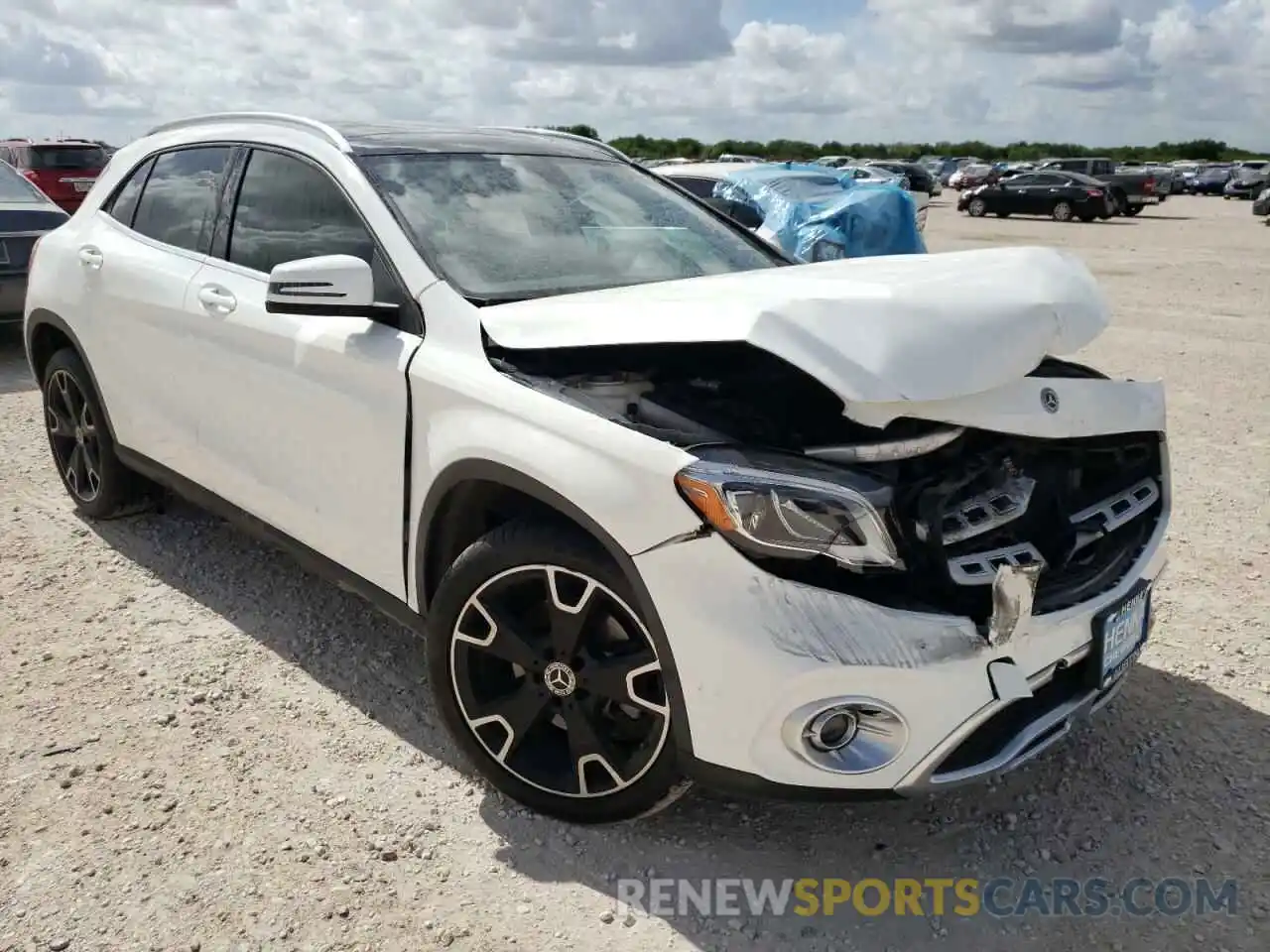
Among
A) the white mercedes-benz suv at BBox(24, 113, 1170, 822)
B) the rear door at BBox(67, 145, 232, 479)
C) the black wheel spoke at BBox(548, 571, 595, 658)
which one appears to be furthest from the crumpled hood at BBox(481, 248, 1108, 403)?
the rear door at BBox(67, 145, 232, 479)

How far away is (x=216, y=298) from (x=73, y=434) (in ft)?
5.50

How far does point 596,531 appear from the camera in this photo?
2.44 metres

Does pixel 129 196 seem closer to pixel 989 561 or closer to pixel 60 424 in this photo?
pixel 60 424

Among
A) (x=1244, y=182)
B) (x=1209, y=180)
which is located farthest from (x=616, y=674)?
(x=1209, y=180)

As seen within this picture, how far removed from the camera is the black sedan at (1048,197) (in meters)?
28.1

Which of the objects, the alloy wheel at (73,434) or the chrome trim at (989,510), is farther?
the alloy wheel at (73,434)

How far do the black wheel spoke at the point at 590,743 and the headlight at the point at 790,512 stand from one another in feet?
2.23

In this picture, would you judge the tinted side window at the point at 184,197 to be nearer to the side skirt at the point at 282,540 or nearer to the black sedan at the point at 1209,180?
the side skirt at the point at 282,540

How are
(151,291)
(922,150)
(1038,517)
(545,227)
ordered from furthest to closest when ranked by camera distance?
(922,150) < (151,291) < (545,227) < (1038,517)

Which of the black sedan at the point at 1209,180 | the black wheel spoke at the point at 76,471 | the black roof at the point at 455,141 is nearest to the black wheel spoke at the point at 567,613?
the black roof at the point at 455,141

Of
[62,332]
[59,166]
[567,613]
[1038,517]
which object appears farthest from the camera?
[59,166]

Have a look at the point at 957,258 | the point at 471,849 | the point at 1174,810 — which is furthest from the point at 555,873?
the point at 957,258

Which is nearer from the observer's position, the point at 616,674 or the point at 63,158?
the point at 616,674

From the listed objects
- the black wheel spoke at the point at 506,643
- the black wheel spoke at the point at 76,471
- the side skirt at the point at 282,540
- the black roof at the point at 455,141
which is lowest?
the black wheel spoke at the point at 76,471
